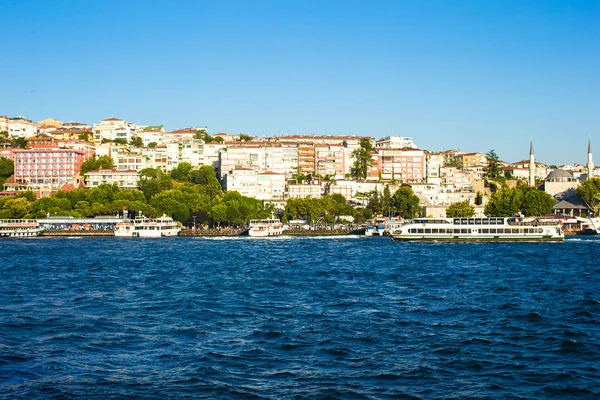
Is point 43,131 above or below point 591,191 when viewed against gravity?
above

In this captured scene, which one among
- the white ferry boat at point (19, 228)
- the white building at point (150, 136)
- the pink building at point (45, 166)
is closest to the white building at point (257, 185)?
the pink building at point (45, 166)

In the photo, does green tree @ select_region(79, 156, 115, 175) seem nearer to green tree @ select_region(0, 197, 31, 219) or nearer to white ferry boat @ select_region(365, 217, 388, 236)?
green tree @ select_region(0, 197, 31, 219)

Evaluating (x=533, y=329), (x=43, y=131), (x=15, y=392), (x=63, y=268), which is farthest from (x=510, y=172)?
(x=15, y=392)

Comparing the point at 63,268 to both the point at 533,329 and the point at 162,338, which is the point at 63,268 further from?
the point at 533,329

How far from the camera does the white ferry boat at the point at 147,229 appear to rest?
76.9m

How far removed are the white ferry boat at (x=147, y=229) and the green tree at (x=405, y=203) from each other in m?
28.7

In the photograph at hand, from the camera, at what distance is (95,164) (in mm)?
103812

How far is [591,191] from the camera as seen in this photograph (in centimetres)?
9106

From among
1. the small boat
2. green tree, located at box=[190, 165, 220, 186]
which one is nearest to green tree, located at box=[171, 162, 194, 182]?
green tree, located at box=[190, 165, 220, 186]

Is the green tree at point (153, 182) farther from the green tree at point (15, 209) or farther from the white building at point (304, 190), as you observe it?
the white building at point (304, 190)

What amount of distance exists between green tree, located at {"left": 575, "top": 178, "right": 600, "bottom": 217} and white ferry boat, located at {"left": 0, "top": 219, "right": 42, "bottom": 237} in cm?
6529

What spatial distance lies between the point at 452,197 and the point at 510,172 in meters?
30.7

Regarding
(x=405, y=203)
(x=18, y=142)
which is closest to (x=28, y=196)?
(x=18, y=142)

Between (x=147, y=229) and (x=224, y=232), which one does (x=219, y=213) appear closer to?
(x=224, y=232)
